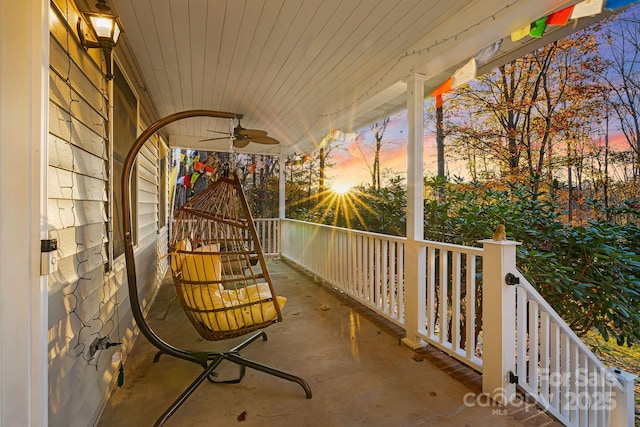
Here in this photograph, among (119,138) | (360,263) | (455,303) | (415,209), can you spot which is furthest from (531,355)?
(119,138)

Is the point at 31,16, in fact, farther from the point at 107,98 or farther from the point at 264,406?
the point at 264,406

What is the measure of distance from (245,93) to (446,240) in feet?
8.87

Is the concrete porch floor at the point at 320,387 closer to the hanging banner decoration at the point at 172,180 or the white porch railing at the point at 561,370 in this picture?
the white porch railing at the point at 561,370

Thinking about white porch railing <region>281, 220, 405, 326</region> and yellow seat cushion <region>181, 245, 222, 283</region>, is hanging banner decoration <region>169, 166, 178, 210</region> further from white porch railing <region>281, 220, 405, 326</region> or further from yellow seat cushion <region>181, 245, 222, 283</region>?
yellow seat cushion <region>181, 245, 222, 283</region>

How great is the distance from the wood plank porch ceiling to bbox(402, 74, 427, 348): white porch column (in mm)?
230

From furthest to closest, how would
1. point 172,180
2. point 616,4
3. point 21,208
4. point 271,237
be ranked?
point 271,237
point 172,180
point 616,4
point 21,208

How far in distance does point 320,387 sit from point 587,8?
270cm

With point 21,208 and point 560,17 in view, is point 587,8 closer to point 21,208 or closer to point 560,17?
point 560,17

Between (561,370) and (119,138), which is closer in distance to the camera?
(561,370)

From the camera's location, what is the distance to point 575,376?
6.36ft

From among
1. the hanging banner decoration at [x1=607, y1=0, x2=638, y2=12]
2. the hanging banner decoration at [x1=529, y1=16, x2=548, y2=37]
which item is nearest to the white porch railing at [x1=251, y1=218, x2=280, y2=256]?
the hanging banner decoration at [x1=529, y1=16, x2=548, y2=37]

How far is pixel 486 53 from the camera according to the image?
2236mm

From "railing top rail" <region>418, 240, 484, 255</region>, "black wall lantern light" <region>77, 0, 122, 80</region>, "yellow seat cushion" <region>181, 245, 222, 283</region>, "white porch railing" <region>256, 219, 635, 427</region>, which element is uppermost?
"black wall lantern light" <region>77, 0, 122, 80</region>

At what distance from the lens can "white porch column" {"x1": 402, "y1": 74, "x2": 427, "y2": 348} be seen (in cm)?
255
